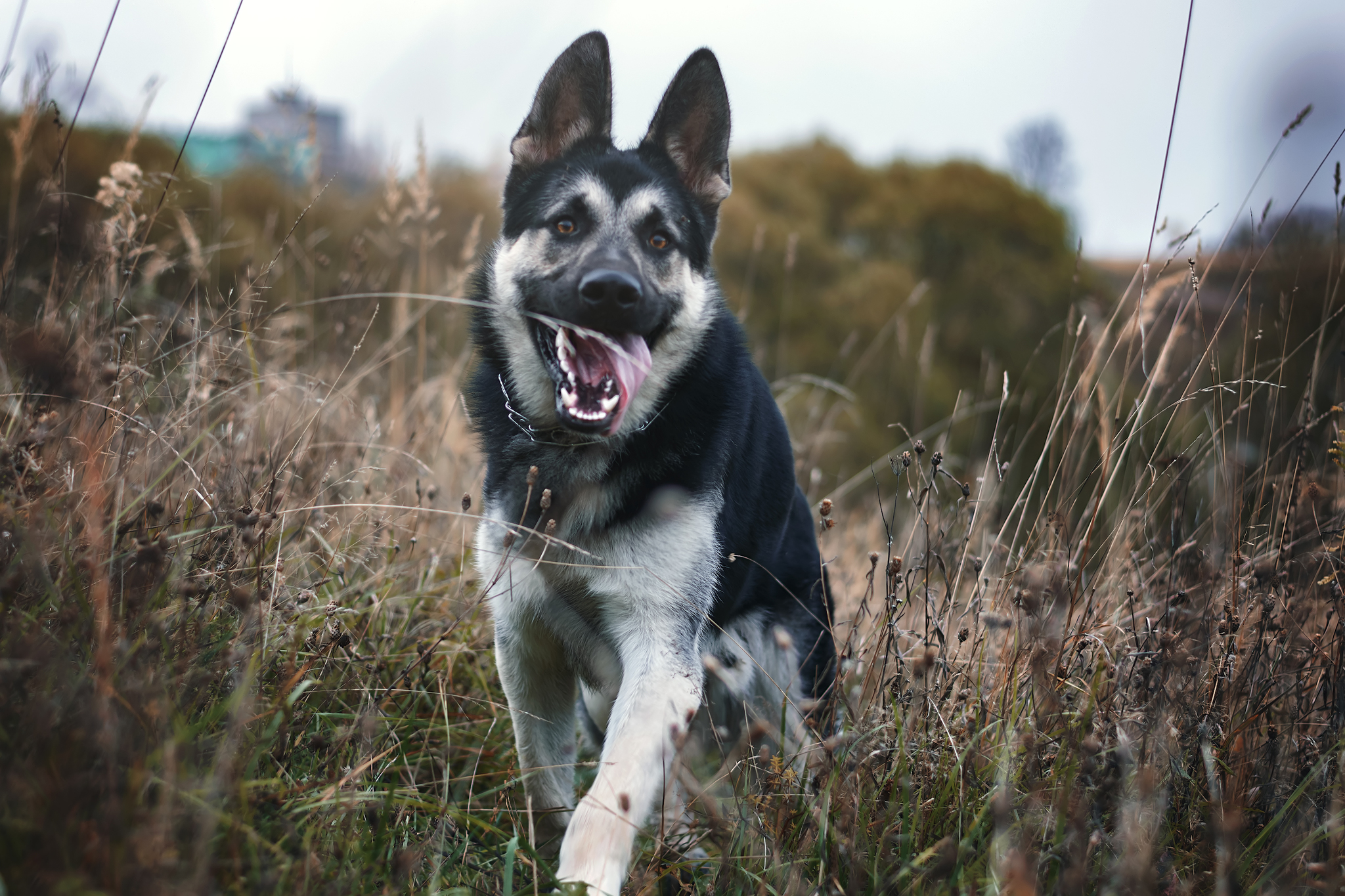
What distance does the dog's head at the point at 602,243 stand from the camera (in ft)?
8.46

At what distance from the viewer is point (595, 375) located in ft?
8.49

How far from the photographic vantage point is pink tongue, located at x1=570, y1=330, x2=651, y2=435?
99.9 inches

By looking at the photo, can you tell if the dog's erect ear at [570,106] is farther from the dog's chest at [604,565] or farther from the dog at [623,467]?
the dog's chest at [604,565]

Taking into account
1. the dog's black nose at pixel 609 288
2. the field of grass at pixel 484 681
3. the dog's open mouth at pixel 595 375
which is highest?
the dog's black nose at pixel 609 288

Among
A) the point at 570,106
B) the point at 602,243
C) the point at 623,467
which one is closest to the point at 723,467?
the point at 623,467

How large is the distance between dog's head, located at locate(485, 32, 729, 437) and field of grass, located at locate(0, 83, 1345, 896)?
0.64 meters

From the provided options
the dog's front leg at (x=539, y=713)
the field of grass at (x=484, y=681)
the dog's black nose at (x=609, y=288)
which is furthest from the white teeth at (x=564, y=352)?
the dog's front leg at (x=539, y=713)

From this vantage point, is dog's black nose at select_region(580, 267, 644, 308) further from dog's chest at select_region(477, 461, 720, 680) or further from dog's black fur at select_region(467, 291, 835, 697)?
dog's chest at select_region(477, 461, 720, 680)

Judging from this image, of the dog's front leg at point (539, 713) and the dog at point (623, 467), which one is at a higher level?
the dog at point (623, 467)

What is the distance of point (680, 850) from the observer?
227 cm

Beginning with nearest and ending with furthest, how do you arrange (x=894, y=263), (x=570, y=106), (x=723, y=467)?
(x=723, y=467)
(x=570, y=106)
(x=894, y=263)

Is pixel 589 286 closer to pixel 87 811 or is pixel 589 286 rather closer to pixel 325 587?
pixel 325 587

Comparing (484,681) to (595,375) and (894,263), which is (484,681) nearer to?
(595,375)

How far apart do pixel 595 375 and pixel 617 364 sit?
9cm
